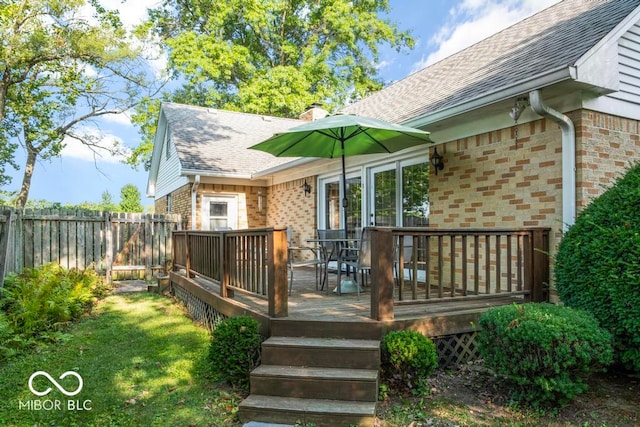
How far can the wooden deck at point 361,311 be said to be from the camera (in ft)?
12.3

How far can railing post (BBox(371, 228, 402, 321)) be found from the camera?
3621mm

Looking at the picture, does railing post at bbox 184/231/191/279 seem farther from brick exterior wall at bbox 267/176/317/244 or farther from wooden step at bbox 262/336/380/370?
wooden step at bbox 262/336/380/370

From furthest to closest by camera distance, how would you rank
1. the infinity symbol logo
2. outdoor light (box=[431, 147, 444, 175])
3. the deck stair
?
outdoor light (box=[431, 147, 444, 175])
the infinity symbol logo
the deck stair

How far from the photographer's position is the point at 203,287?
5.99 m

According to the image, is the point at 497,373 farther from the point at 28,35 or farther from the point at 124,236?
the point at 28,35

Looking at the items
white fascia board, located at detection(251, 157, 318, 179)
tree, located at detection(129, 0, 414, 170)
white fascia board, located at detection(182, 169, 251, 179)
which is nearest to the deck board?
white fascia board, located at detection(251, 157, 318, 179)

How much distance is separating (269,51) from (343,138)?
18954 mm

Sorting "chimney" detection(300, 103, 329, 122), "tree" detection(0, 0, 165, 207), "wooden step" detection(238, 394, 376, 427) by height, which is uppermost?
"tree" detection(0, 0, 165, 207)

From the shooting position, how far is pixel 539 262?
4.44m

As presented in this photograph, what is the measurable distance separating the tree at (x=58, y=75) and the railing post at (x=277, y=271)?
15.2m

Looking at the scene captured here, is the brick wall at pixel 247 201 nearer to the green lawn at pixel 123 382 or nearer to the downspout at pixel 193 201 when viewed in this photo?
the downspout at pixel 193 201

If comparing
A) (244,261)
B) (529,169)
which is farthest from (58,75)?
(529,169)

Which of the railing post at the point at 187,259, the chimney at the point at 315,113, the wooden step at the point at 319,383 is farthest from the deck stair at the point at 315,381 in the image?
the chimney at the point at 315,113

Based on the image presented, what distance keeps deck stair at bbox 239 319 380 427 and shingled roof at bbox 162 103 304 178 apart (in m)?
7.05
